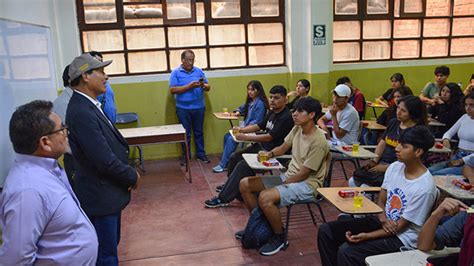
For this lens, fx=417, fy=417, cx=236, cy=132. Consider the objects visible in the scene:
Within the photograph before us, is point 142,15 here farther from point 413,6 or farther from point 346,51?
point 413,6

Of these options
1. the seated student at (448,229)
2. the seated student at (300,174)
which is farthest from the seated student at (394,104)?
the seated student at (448,229)

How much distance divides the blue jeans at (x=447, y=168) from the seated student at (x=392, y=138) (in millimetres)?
452

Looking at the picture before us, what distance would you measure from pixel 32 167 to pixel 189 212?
304cm

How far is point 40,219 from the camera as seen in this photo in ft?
5.27

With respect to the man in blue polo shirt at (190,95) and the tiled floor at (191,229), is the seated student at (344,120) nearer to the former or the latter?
the tiled floor at (191,229)

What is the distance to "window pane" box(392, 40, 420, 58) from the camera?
734 cm

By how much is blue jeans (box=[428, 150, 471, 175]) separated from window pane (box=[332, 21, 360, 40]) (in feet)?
11.0

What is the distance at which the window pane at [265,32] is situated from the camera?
6.85 m

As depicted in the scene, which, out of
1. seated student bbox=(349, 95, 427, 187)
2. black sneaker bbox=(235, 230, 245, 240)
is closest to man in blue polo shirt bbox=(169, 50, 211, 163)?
black sneaker bbox=(235, 230, 245, 240)

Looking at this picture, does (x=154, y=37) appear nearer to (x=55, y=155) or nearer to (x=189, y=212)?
(x=189, y=212)

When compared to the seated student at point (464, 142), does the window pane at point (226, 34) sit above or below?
above

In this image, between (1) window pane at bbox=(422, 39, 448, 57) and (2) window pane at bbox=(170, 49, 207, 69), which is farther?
(1) window pane at bbox=(422, 39, 448, 57)

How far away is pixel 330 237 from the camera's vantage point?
286 cm

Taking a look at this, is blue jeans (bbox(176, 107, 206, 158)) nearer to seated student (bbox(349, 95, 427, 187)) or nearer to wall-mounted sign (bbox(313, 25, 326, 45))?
wall-mounted sign (bbox(313, 25, 326, 45))
